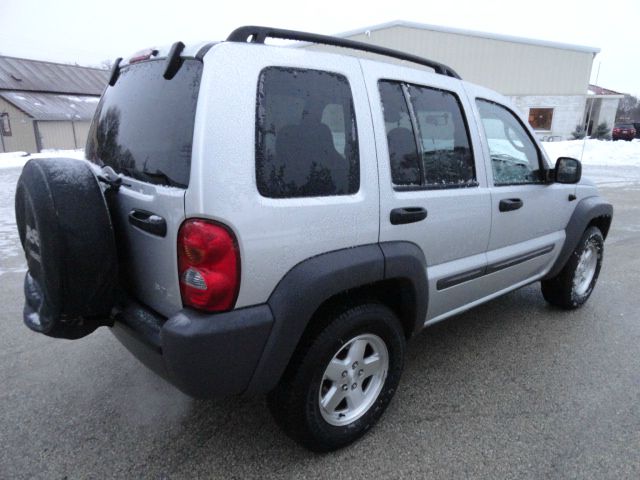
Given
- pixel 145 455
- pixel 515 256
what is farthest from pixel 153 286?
pixel 515 256

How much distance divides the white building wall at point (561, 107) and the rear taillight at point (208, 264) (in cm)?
2805

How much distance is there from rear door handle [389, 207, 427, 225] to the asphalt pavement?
1.12 metres

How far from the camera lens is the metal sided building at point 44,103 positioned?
87.5 feet

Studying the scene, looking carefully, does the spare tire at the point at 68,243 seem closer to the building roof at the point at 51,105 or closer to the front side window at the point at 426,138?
the front side window at the point at 426,138

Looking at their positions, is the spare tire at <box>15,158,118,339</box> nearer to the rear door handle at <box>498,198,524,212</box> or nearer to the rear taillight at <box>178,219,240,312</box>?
the rear taillight at <box>178,219,240,312</box>

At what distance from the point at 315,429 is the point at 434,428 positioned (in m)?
0.71

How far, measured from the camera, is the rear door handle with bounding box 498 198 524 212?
278 cm

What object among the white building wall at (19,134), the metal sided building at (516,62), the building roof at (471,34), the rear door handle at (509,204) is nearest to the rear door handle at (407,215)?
the rear door handle at (509,204)

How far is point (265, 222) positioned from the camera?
173 cm

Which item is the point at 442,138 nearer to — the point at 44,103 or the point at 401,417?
the point at 401,417

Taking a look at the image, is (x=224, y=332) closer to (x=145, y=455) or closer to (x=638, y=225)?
(x=145, y=455)

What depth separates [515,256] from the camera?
3.03 meters

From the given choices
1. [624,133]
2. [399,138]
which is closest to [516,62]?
[624,133]

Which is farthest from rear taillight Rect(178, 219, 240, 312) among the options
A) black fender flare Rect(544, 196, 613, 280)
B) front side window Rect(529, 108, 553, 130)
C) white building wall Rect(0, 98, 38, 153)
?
white building wall Rect(0, 98, 38, 153)
